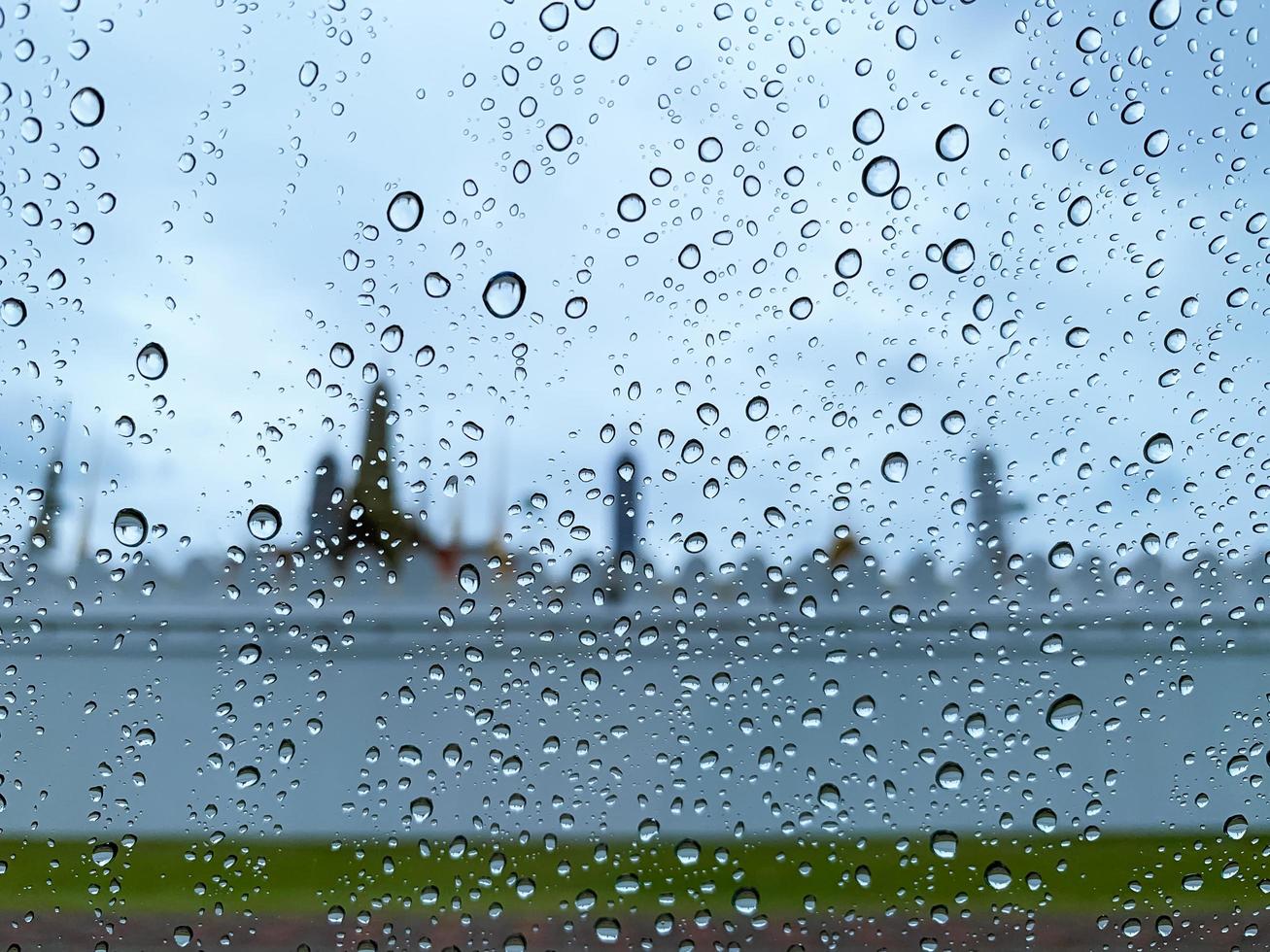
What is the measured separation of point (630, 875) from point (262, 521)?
20.3 inches

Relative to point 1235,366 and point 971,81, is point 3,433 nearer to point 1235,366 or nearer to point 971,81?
point 971,81

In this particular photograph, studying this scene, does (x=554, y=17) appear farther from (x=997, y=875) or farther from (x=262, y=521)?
(x=997, y=875)

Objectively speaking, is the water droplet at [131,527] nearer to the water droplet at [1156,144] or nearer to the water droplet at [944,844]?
the water droplet at [944,844]

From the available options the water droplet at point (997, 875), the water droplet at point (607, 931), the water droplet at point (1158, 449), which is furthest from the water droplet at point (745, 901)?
the water droplet at point (1158, 449)

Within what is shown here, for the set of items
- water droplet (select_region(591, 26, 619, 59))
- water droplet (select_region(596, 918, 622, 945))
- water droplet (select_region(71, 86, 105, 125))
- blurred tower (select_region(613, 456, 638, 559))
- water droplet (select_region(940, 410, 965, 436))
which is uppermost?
water droplet (select_region(591, 26, 619, 59))

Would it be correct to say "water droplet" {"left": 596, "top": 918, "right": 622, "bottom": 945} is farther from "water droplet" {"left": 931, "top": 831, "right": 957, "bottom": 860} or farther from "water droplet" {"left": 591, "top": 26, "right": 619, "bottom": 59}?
"water droplet" {"left": 591, "top": 26, "right": 619, "bottom": 59}

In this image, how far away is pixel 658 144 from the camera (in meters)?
0.98

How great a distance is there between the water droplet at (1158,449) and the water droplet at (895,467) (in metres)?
0.24

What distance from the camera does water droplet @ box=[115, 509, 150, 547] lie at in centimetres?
98

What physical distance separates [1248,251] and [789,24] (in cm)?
51

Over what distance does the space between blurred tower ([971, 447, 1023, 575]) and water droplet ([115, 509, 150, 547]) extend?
0.84 meters

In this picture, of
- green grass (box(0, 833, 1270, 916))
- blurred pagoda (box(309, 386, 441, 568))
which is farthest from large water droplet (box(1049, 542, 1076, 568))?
blurred pagoda (box(309, 386, 441, 568))

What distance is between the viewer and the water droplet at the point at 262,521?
3.20 ft

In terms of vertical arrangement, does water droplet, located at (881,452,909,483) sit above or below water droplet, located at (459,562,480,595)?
above
